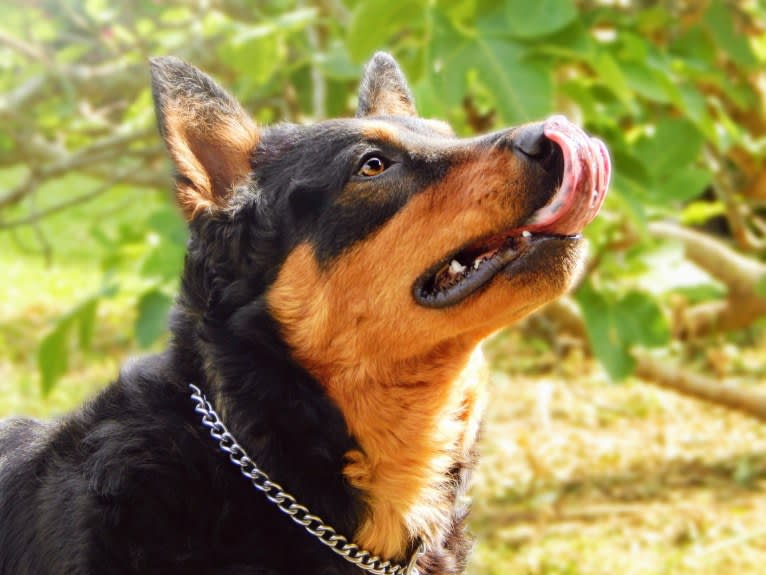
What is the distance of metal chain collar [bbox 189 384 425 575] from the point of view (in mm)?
2686

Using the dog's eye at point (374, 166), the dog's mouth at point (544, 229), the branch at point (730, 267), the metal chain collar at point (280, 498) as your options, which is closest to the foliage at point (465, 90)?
the branch at point (730, 267)

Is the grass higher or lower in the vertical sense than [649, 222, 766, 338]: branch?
lower

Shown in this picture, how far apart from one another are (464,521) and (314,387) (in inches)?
26.2

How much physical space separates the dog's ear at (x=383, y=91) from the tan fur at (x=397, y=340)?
70cm

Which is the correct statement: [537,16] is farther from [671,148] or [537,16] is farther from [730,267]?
[730,267]

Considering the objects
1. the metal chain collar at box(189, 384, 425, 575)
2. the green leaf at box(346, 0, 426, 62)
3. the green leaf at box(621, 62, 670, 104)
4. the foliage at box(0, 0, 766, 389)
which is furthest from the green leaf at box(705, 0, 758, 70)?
the metal chain collar at box(189, 384, 425, 575)

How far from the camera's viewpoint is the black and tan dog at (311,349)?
103 inches

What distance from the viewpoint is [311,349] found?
2826 mm

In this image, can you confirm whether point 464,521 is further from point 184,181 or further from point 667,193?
point 667,193

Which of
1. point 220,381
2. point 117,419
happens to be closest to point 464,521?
point 220,381

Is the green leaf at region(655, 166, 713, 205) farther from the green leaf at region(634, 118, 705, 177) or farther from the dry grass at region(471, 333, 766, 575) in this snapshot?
the dry grass at region(471, 333, 766, 575)

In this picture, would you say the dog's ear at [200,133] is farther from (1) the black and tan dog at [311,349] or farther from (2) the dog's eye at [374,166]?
(2) the dog's eye at [374,166]

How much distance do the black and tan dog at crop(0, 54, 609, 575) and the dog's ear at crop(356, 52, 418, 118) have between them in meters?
0.36

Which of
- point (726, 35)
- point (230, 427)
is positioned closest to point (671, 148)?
point (726, 35)
